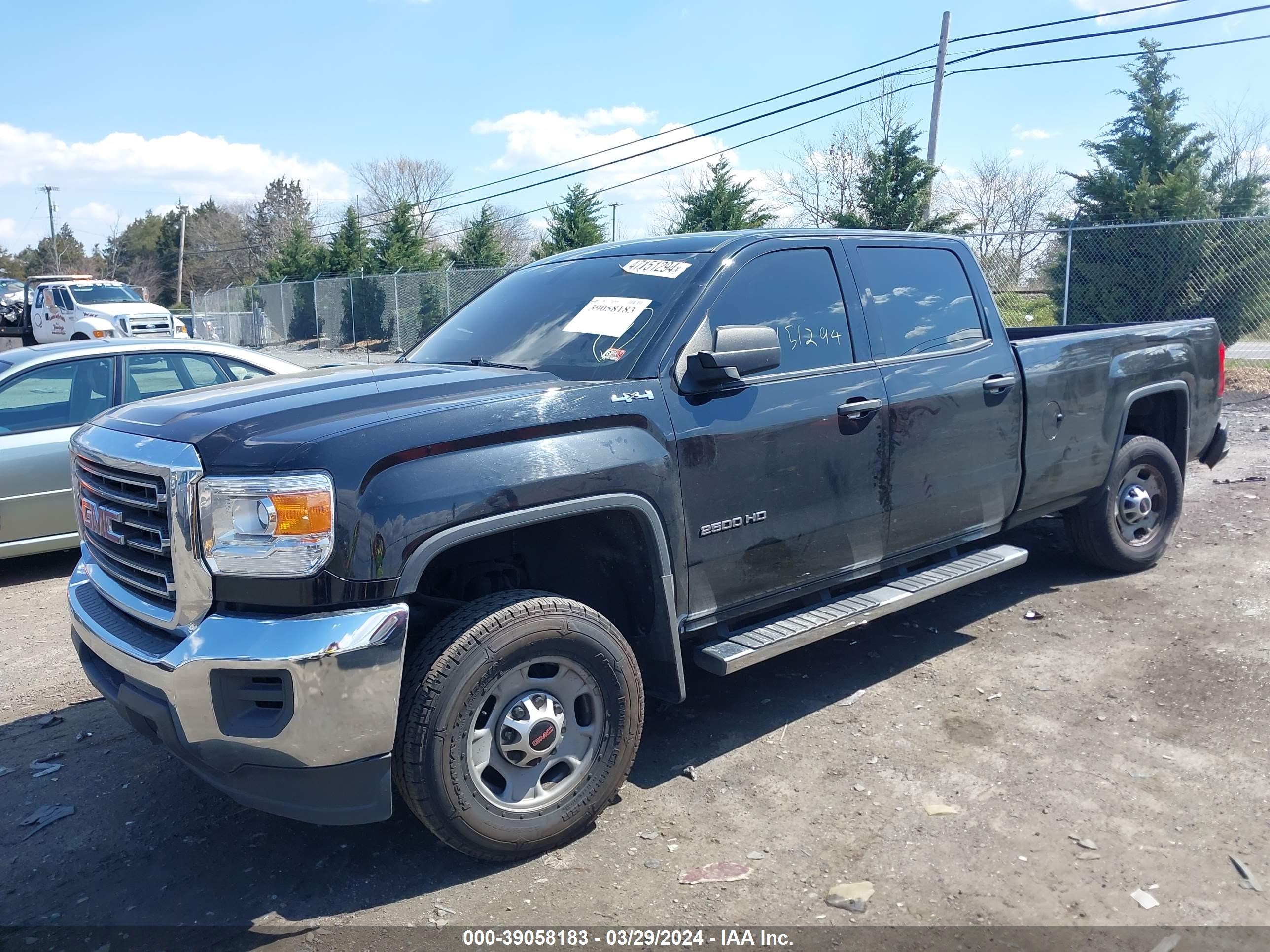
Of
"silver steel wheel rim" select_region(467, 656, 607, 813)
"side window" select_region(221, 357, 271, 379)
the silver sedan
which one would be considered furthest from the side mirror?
"side window" select_region(221, 357, 271, 379)

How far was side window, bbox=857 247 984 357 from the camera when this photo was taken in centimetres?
457

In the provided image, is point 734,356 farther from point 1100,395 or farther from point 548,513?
point 1100,395

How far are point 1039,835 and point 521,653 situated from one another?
187cm

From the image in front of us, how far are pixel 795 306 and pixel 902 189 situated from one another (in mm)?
16473

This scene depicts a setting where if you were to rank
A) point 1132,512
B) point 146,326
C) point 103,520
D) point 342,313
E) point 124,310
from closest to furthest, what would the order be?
point 103,520
point 1132,512
point 146,326
point 124,310
point 342,313

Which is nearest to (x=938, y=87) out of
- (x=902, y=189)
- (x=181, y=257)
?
(x=902, y=189)

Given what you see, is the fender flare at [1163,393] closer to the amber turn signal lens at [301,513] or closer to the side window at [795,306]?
the side window at [795,306]

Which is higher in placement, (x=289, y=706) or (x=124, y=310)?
(x=124, y=310)

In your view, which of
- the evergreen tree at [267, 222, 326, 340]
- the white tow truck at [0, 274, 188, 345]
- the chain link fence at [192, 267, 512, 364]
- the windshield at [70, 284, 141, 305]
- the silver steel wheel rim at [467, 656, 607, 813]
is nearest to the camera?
the silver steel wheel rim at [467, 656, 607, 813]

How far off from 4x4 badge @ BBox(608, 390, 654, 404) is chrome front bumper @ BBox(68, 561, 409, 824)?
3.46ft

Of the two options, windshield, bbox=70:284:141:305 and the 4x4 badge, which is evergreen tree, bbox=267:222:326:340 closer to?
windshield, bbox=70:284:141:305

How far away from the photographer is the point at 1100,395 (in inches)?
218

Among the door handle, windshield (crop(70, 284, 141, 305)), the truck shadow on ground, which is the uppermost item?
windshield (crop(70, 284, 141, 305))

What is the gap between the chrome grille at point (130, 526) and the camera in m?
3.06
